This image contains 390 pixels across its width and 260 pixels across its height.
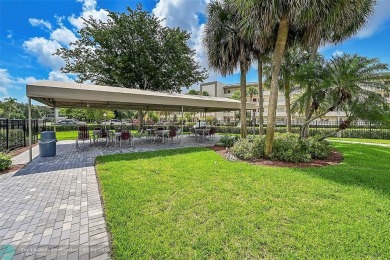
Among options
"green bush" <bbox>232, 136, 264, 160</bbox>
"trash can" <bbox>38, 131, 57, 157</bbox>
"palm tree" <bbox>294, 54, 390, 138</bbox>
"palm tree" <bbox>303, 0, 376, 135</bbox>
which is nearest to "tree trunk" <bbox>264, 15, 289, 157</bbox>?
"green bush" <bbox>232, 136, 264, 160</bbox>

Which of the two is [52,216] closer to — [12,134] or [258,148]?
[258,148]

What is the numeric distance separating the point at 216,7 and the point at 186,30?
34.2ft

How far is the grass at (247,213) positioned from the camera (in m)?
2.67

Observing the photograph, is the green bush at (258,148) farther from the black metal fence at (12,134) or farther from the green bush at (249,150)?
the black metal fence at (12,134)

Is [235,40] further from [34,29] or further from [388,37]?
[34,29]

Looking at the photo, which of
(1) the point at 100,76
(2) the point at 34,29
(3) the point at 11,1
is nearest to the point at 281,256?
(3) the point at 11,1

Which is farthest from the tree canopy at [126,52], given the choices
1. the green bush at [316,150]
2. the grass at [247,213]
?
the grass at [247,213]

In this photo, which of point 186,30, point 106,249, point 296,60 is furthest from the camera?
point 186,30

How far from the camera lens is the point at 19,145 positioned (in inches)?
431

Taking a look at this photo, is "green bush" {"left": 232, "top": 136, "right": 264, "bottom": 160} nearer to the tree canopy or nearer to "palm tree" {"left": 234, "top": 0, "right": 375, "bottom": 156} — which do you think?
"palm tree" {"left": 234, "top": 0, "right": 375, "bottom": 156}

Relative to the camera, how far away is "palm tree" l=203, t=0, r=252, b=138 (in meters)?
11.1

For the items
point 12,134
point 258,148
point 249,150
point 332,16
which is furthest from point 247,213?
point 12,134

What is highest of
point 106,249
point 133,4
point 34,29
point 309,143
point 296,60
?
point 133,4

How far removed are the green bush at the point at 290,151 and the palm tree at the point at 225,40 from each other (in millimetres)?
4488
